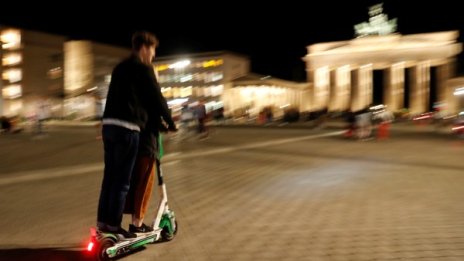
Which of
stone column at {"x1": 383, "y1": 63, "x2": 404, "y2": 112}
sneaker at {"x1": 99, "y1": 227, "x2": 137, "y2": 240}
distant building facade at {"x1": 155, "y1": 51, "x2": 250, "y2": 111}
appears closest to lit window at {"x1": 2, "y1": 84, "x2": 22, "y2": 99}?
distant building facade at {"x1": 155, "y1": 51, "x2": 250, "y2": 111}

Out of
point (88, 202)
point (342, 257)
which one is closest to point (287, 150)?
point (88, 202)

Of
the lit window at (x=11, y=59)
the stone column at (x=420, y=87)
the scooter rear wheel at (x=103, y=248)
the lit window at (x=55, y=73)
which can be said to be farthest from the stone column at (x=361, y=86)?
the scooter rear wheel at (x=103, y=248)

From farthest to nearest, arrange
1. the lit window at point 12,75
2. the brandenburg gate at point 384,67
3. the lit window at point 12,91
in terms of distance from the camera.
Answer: the lit window at point 12,75, the lit window at point 12,91, the brandenburg gate at point 384,67

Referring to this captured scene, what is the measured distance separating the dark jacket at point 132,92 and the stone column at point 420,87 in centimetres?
6930

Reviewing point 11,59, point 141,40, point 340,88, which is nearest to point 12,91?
point 11,59

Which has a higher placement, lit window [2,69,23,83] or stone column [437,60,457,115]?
lit window [2,69,23,83]

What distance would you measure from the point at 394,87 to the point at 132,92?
71.4 m

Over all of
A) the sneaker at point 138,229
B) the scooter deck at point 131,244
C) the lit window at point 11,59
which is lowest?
the scooter deck at point 131,244

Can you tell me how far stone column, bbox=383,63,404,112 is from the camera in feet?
234

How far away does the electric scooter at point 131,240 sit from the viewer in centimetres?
445

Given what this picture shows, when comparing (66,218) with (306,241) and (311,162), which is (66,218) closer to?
(306,241)

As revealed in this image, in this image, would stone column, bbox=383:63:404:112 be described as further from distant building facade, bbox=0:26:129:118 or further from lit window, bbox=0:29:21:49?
lit window, bbox=0:29:21:49

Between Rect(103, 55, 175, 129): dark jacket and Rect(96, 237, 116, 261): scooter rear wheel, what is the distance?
1024mm

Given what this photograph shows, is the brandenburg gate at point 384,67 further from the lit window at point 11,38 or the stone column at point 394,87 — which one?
the lit window at point 11,38
